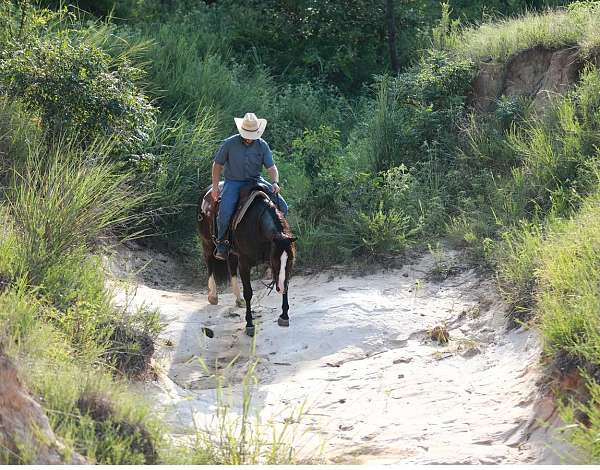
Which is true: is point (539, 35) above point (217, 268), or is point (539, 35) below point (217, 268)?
above

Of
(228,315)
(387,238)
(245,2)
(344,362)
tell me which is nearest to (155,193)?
(228,315)

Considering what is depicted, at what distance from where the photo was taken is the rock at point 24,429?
585 centimetres

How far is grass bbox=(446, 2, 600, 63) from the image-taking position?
13.9 meters

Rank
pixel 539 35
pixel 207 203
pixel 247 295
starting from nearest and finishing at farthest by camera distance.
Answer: pixel 247 295 < pixel 207 203 < pixel 539 35

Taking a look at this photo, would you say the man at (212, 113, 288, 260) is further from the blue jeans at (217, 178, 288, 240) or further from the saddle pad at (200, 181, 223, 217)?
the saddle pad at (200, 181, 223, 217)

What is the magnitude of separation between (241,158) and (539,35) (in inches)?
231

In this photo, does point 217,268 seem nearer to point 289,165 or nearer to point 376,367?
point 289,165

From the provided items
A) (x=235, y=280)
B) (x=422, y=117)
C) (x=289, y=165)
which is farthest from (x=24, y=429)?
(x=422, y=117)

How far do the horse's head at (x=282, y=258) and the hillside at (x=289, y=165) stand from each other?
1.37 m

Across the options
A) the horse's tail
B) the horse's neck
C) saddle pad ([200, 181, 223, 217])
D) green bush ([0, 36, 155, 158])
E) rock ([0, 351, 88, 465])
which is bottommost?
the horse's tail

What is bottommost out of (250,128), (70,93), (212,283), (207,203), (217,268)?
Answer: (212,283)

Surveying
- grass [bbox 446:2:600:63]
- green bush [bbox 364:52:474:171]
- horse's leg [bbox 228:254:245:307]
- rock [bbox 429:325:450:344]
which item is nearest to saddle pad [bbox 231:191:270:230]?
horse's leg [bbox 228:254:245:307]

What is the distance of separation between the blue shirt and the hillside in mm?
1255

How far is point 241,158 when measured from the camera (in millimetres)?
10703
